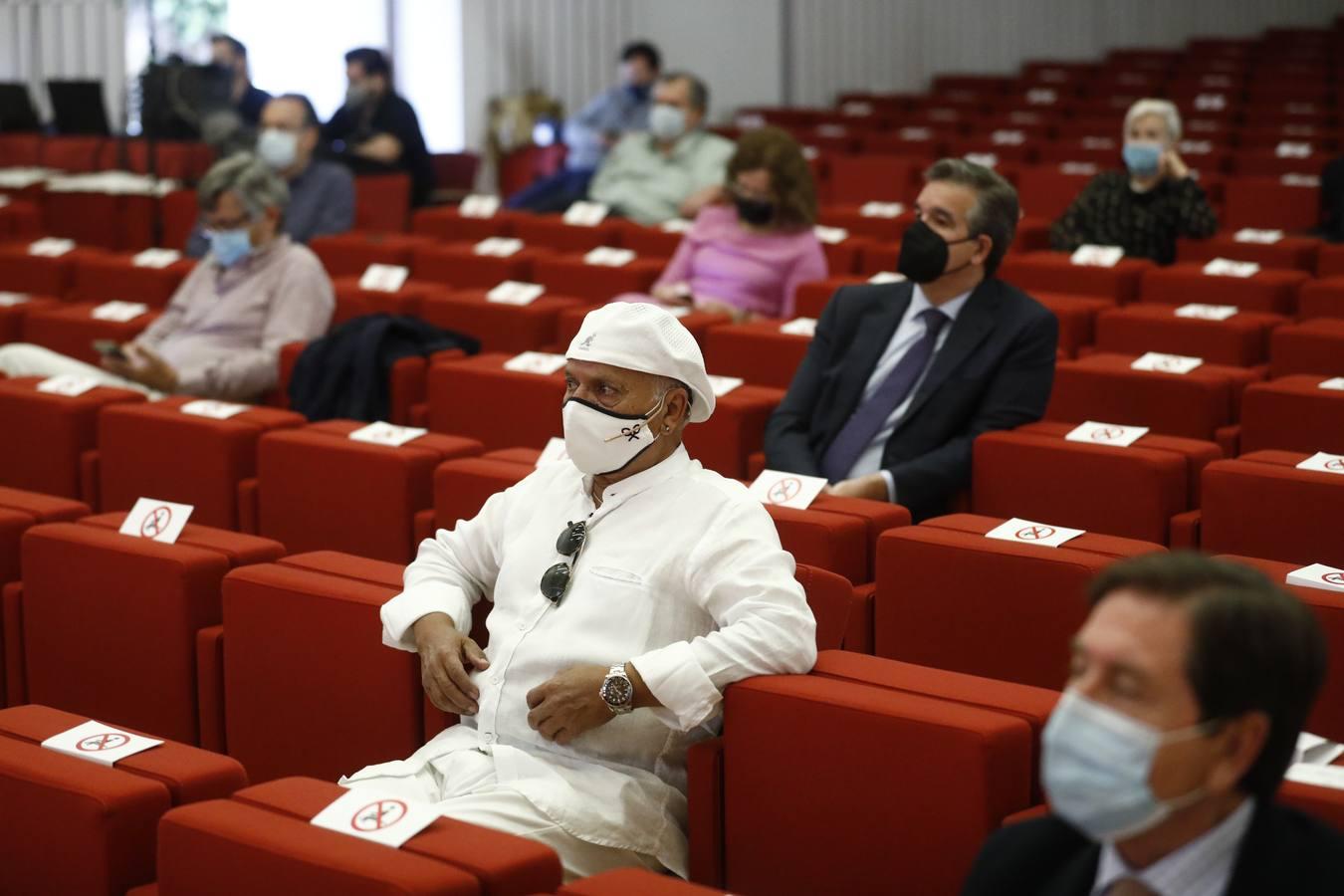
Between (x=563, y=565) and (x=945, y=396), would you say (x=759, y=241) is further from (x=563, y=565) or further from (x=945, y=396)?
(x=563, y=565)

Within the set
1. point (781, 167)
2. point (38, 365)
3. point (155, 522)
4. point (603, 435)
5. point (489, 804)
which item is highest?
point (781, 167)

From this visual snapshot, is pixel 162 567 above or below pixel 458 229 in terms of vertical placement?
below

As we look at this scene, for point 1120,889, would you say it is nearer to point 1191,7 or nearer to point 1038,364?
point 1038,364

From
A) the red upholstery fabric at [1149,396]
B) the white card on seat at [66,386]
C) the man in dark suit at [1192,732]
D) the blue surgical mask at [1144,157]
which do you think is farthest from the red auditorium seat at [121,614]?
the blue surgical mask at [1144,157]

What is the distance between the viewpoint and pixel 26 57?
28.8 ft

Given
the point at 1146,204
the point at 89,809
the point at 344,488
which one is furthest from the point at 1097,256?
the point at 89,809

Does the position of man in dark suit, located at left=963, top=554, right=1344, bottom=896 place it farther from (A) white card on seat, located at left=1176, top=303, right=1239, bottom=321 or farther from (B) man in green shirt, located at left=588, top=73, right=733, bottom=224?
(B) man in green shirt, located at left=588, top=73, right=733, bottom=224

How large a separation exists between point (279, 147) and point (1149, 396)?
358 cm

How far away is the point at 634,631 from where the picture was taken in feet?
7.34

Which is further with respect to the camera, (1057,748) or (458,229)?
(458,229)

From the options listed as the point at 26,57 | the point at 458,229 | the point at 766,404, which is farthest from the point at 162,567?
the point at 26,57

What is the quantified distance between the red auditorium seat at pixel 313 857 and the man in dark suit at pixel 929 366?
5.16ft

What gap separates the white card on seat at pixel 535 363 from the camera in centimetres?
393

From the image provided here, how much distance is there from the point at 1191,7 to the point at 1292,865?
1256 cm
